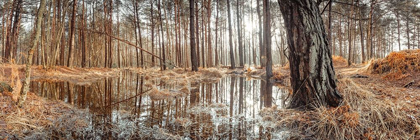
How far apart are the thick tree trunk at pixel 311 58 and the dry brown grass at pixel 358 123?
24 cm

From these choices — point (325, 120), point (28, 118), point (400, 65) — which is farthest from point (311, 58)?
point (400, 65)

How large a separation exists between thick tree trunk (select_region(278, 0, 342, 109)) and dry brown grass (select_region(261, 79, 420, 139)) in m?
0.24

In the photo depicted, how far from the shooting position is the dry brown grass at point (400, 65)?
445 cm

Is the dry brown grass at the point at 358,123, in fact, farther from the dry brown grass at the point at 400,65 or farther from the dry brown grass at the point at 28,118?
the dry brown grass at the point at 400,65

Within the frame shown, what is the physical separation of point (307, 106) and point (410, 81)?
3.03 m

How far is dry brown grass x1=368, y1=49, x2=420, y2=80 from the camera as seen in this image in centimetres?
445

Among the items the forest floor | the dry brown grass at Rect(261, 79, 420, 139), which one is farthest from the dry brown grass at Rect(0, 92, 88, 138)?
the dry brown grass at Rect(261, 79, 420, 139)

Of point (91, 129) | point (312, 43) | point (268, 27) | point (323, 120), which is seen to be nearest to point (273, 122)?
point (323, 120)

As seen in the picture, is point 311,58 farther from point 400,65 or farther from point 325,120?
point 400,65

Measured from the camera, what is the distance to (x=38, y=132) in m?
2.02

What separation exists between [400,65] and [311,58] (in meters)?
4.17

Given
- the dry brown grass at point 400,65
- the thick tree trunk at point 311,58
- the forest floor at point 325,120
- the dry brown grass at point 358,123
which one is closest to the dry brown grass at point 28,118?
the forest floor at point 325,120

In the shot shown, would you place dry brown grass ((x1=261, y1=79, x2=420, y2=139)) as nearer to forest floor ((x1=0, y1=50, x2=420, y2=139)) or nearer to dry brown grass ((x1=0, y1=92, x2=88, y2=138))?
forest floor ((x1=0, y1=50, x2=420, y2=139))

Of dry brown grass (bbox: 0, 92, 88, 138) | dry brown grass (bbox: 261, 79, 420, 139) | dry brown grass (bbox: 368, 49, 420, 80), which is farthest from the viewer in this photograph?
dry brown grass (bbox: 368, 49, 420, 80)
